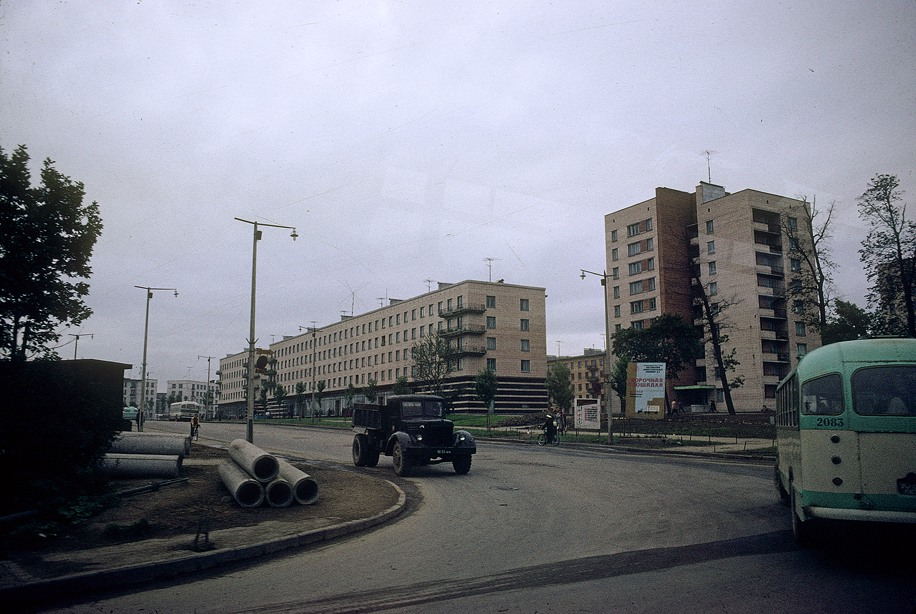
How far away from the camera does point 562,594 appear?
5922mm

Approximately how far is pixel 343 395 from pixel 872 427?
3904 inches

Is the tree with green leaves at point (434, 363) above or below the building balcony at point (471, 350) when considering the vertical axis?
below

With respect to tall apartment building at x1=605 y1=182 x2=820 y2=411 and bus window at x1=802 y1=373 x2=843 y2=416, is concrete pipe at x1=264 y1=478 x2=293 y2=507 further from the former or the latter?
tall apartment building at x1=605 y1=182 x2=820 y2=411

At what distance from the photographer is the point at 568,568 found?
699 centimetres

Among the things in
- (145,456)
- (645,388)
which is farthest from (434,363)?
(145,456)

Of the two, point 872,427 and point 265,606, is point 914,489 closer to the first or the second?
point 872,427

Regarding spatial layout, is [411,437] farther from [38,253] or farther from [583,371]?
[583,371]

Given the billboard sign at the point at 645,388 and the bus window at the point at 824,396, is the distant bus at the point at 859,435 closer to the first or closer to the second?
the bus window at the point at 824,396

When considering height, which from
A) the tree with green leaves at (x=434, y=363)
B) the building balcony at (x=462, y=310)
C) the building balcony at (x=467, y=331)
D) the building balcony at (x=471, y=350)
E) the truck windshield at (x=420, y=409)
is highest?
the building balcony at (x=462, y=310)

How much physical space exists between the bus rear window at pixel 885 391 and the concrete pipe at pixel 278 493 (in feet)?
29.2

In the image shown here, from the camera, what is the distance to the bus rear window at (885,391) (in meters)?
6.82

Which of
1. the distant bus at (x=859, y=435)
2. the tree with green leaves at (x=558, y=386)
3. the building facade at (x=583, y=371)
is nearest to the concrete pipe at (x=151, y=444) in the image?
the distant bus at (x=859, y=435)

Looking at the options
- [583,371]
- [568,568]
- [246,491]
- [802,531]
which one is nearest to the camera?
[568,568]

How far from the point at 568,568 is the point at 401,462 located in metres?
10.6
